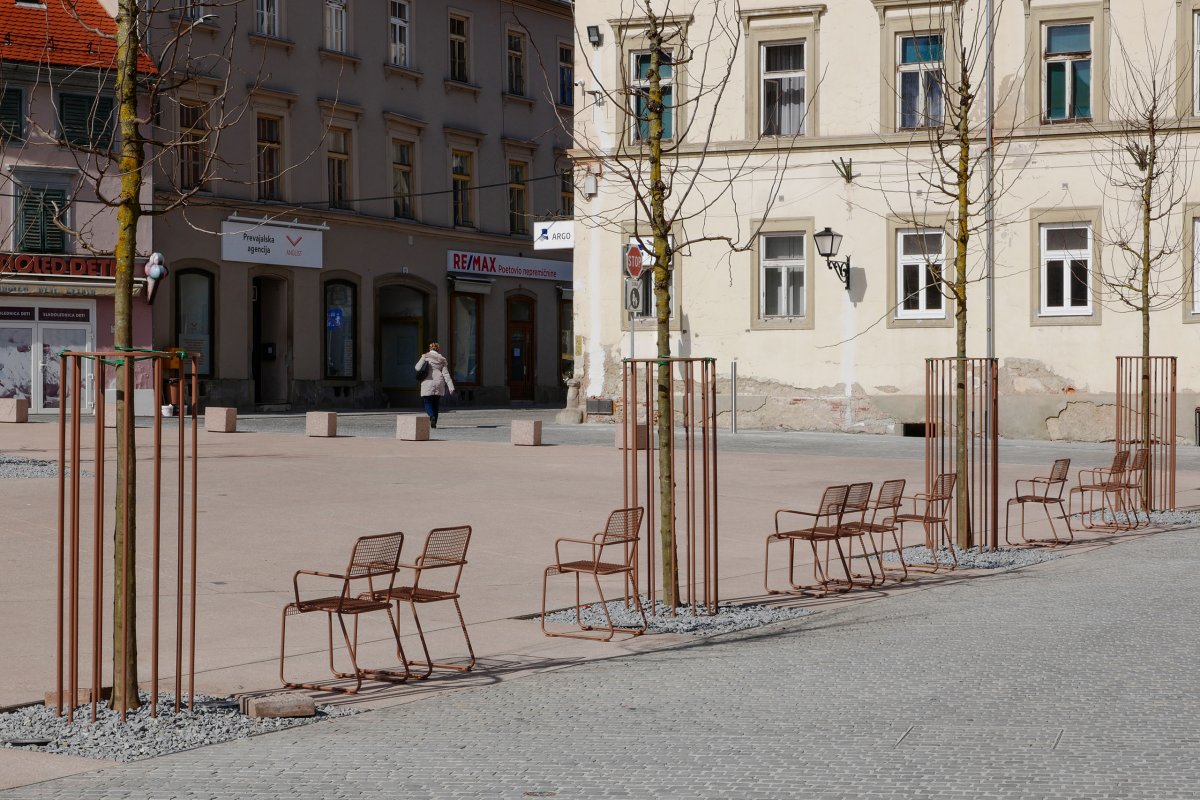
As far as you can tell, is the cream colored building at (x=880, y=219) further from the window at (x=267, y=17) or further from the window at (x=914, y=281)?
the window at (x=267, y=17)

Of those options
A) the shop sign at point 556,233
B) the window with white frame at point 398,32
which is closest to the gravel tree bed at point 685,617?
the shop sign at point 556,233

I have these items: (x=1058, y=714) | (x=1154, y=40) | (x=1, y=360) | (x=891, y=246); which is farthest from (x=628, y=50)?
(x=1058, y=714)

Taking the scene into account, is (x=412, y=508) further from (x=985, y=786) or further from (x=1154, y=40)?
(x=1154, y=40)

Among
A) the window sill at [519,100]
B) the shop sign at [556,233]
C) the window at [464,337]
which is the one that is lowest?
the window at [464,337]

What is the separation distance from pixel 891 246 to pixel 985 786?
24.1 metres

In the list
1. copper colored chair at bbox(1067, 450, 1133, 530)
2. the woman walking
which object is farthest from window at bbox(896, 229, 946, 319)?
copper colored chair at bbox(1067, 450, 1133, 530)

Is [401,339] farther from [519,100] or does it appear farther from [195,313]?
[519,100]

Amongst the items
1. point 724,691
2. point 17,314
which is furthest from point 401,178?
point 724,691

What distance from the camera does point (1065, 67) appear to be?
2822cm

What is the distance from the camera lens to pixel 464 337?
45406 mm

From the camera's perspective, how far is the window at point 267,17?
37.9 m

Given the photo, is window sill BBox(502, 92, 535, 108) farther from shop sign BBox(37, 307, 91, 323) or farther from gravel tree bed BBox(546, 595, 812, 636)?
gravel tree bed BBox(546, 595, 812, 636)

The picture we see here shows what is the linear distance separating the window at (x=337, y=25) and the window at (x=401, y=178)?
2860mm

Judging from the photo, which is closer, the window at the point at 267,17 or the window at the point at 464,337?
the window at the point at 267,17
